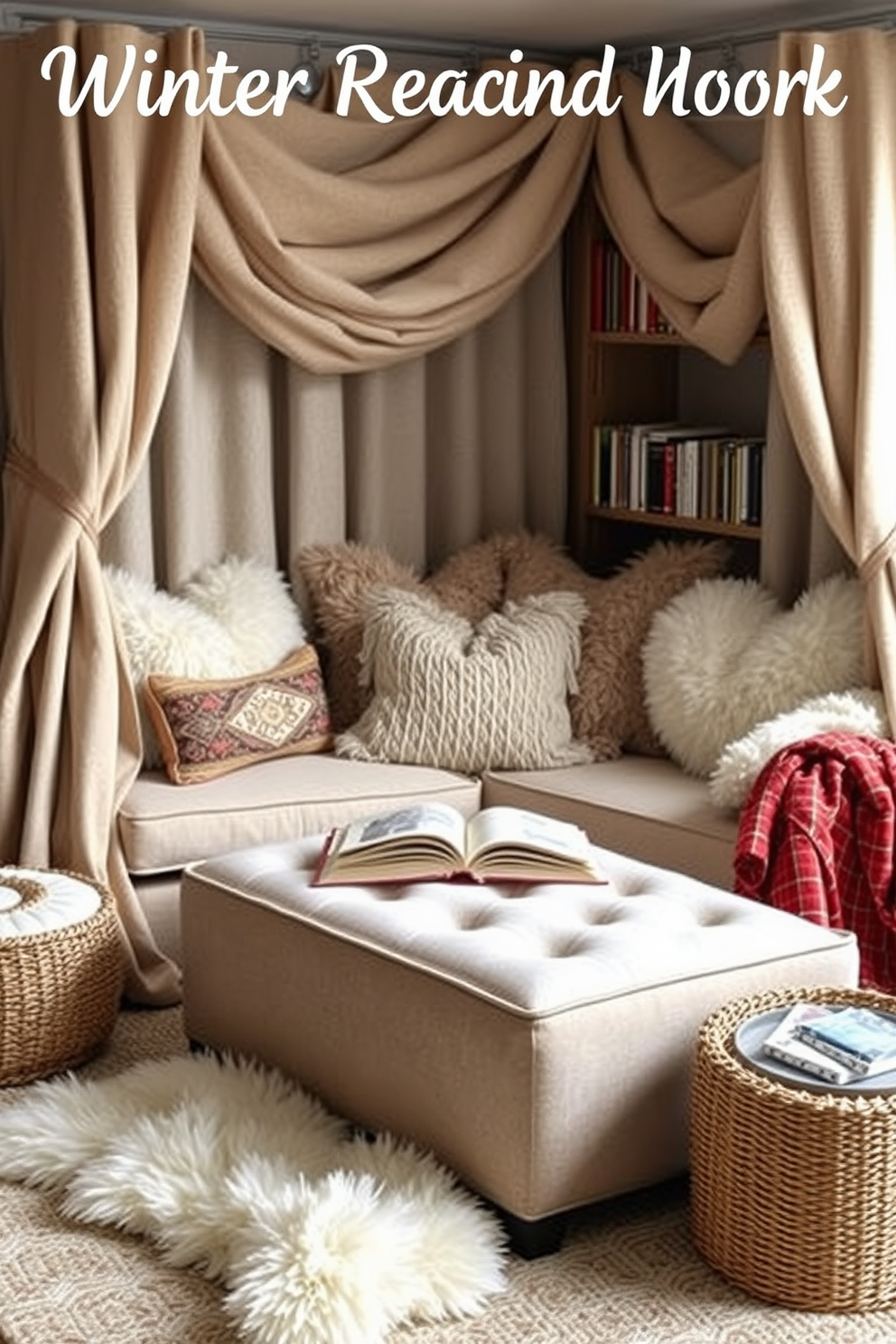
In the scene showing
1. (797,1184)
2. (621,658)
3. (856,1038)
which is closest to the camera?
(797,1184)

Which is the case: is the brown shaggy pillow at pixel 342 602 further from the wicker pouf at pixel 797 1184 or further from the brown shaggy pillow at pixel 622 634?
the wicker pouf at pixel 797 1184

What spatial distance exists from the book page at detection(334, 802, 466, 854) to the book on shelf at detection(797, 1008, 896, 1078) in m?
0.75

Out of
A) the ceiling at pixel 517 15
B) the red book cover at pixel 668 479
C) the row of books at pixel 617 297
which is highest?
the ceiling at pixel 517 15

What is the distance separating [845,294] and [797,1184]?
202 centimetres

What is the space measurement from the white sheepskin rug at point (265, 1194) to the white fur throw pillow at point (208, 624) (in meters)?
1.05

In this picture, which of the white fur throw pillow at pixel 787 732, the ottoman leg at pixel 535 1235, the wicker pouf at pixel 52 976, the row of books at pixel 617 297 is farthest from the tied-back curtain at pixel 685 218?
the ottoman leg at pixel 535 1235

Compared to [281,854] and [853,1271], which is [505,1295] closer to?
[853,1271]

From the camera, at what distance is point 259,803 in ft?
13.2

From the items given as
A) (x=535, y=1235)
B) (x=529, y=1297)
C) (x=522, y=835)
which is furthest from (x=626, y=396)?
(x=529, y=1297)

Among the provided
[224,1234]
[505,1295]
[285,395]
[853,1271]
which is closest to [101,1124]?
[224,1234]

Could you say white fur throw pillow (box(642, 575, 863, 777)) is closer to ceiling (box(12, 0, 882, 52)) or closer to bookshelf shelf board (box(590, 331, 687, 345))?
bookshelf shelf board (box(590, 331, 687, 345))

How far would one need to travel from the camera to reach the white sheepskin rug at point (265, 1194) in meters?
2.68

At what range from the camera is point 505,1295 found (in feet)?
9.20

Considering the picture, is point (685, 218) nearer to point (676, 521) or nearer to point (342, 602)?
point (676, 521)
